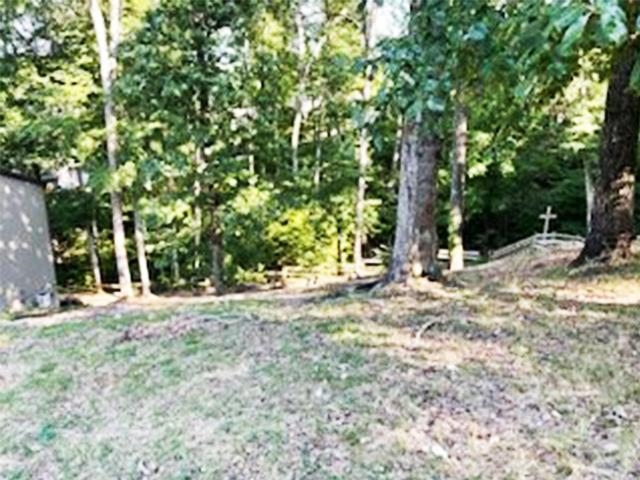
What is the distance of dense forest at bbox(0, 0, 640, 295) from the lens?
3.59 metres

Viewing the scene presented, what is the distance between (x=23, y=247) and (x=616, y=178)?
1150cm

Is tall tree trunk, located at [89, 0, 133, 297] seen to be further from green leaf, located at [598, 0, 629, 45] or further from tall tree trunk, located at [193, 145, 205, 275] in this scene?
green leaf, located at [598, 0, 629, 45]

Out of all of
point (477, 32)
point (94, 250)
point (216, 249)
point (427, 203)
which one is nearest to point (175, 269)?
point (94, 250)

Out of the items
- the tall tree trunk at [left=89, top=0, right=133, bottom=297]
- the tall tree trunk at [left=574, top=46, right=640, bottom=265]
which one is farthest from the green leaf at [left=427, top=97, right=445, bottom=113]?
the tall tree trunk at [left=89, top=0, right=133, bottom=297]

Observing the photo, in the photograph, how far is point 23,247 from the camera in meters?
14.1

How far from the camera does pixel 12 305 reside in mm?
13141

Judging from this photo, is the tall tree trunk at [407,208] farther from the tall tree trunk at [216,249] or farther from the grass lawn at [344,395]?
the tall tree trunk at [216,249]

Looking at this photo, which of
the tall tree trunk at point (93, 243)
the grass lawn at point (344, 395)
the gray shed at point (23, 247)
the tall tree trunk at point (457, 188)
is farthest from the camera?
the tall tree trunk at point (93, 243)

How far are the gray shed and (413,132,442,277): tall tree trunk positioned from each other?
8.97m

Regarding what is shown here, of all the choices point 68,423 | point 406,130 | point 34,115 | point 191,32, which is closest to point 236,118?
point 191,32

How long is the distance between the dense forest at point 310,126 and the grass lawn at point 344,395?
57.2 inches

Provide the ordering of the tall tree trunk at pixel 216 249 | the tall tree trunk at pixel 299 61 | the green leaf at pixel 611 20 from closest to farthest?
the green leaf at pixel 611 20 → the tall tree trunk at pixel 216 249 → the tall tree trunk at pixel 299 61

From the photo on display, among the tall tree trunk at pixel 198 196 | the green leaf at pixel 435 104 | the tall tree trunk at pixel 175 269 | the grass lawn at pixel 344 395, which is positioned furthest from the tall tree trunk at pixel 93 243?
the green leaf at pixel 435 104

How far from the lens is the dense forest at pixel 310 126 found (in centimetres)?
359
